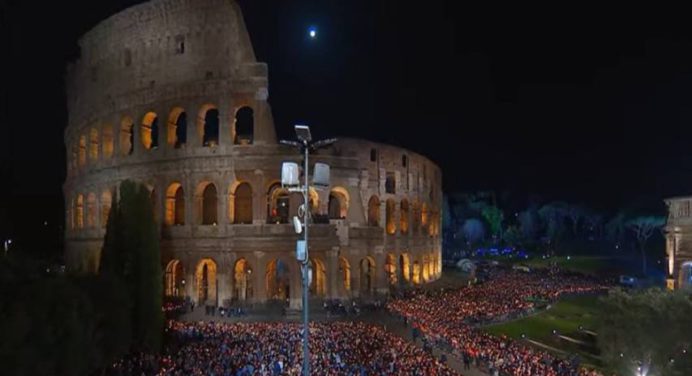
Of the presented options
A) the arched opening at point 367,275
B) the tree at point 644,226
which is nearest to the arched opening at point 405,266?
the arched opening at point 367,275

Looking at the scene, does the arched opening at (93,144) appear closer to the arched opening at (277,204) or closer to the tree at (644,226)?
the arched opening at (277,204)

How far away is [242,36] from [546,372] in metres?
31.6

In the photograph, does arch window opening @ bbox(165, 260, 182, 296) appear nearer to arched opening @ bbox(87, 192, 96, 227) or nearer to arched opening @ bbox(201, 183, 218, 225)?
arched opening @ bbox(201, 183, 218, 225)

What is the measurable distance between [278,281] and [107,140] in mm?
18820

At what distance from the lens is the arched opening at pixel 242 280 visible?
1795 inches

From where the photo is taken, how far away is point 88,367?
21.8 meters

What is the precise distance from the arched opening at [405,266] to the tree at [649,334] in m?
27.5

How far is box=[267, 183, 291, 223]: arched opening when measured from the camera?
161 feet

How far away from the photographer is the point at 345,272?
4822 centimetres

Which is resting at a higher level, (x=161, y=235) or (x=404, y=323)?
(x=161, y=235)

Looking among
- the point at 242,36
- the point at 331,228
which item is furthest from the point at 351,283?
the point at 242,36

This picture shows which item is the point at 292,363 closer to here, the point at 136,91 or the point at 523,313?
the point at 523,313

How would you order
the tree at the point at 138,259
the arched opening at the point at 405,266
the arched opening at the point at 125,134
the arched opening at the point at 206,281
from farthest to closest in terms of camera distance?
the arched opening at the point at 405,266, the arched opening at the point at 125,134, the arched opening at the point at 206,281, the tree at the point at 138,259

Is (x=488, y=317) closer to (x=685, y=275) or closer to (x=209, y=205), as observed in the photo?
(x=685, y=275)
